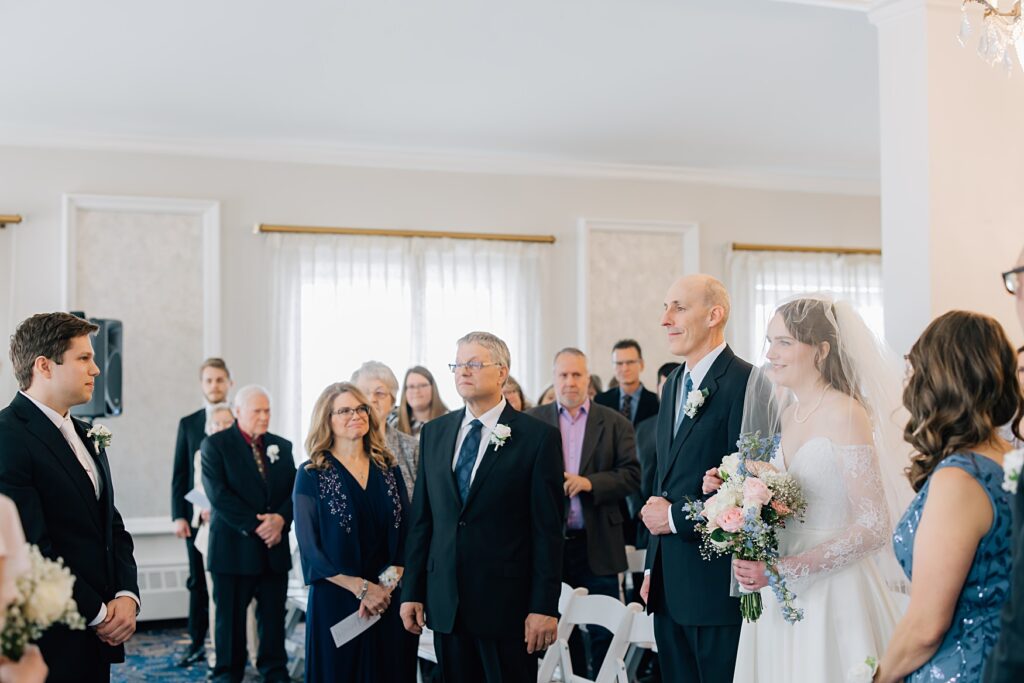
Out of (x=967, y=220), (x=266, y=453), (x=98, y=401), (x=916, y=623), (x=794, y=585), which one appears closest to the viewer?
(x=916, y=623)

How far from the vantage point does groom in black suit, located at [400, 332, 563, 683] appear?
3.68 m

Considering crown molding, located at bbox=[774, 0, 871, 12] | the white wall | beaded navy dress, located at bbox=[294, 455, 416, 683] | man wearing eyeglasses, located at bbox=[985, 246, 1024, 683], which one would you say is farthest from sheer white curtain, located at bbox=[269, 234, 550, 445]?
man wearing eyeglasses, located at bbox=[985, 246, 1024, 683]

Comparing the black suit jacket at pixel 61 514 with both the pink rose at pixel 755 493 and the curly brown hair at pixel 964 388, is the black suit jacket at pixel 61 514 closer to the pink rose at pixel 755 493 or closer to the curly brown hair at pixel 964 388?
the pink rose at pixel 755 493

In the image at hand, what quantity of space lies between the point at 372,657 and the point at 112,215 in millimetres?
4948

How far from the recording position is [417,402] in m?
6.16

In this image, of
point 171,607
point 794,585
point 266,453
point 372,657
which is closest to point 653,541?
point 794,585

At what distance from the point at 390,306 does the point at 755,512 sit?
19.6 feet

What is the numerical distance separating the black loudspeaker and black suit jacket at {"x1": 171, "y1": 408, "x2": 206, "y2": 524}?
470 mm

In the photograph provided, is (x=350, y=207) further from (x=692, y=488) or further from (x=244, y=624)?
(x=692, y=488)

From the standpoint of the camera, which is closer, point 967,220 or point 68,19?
point 967,220

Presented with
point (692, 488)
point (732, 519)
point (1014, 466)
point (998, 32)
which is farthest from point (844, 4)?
point (1014, 466)

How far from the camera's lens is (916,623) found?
7.34 feet

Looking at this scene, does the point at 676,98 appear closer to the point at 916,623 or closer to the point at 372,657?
the point at 372,657

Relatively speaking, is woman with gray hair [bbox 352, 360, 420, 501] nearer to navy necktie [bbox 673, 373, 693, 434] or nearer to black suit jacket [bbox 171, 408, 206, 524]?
black suit jacket [bbox 171, 408, 206, 524]
